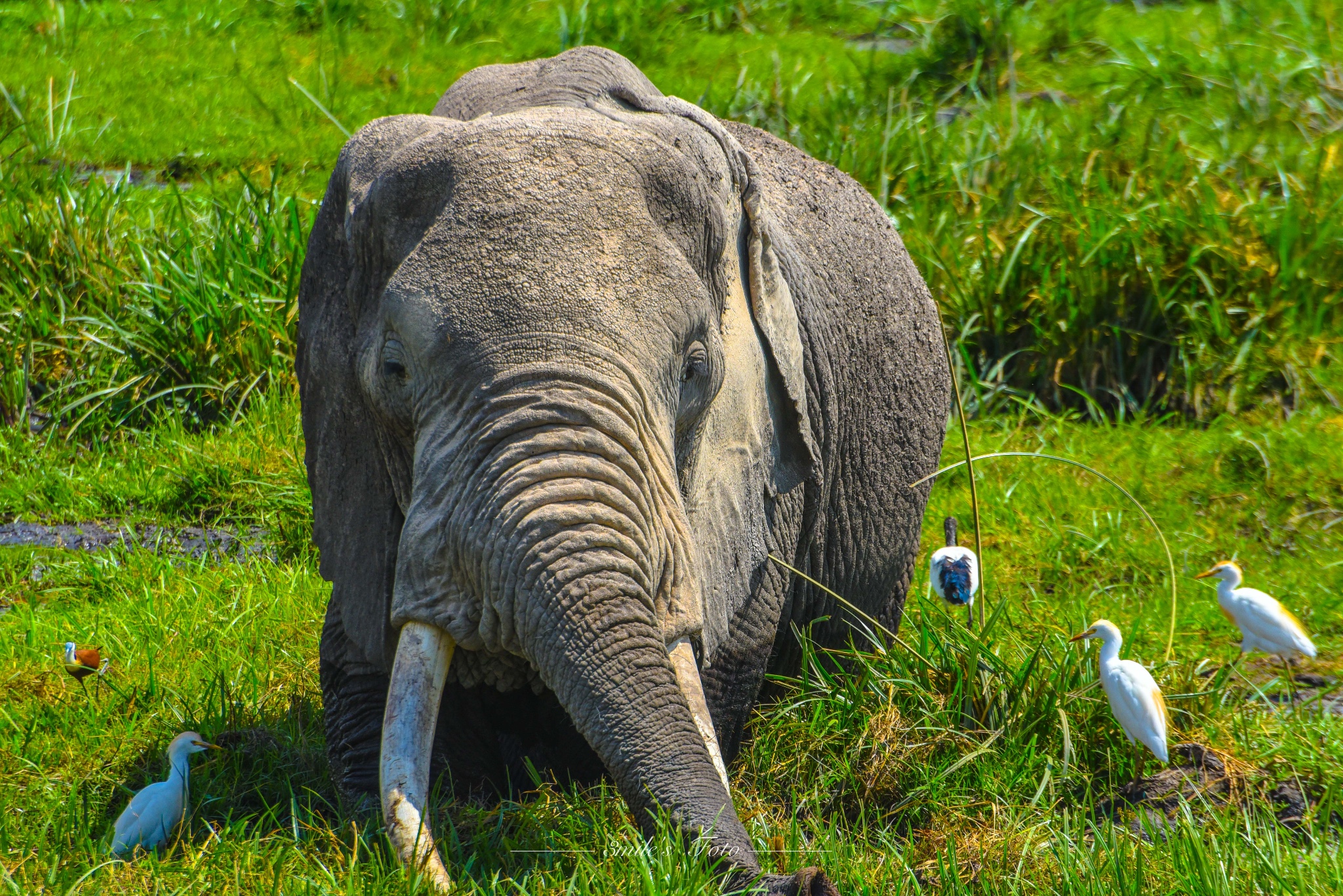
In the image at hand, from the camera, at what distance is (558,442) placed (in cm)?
265

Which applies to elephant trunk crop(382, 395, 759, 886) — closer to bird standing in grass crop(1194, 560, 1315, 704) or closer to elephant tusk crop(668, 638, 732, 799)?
elephant tusk crop(668, 638, 732, 799)

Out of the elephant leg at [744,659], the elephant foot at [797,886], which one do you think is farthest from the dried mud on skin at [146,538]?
the elephant foot at [797,886]

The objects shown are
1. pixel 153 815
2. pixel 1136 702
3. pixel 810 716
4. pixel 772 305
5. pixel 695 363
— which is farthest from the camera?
pixel 810 716

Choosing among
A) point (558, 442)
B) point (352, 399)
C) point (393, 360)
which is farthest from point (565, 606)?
point (352, 399)

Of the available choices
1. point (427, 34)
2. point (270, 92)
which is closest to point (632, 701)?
point (270, 92)

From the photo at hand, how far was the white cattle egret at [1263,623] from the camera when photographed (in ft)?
14.2

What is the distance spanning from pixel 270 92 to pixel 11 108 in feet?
6.62

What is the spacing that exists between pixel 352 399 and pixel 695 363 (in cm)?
73

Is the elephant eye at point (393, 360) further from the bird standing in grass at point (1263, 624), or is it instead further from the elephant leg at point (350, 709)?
the bird standing in grass at point (1263, 624)

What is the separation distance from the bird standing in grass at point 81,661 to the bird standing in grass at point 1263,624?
3175mm

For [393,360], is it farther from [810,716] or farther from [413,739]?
[810,716]

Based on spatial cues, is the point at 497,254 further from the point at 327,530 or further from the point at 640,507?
the point at 327,530

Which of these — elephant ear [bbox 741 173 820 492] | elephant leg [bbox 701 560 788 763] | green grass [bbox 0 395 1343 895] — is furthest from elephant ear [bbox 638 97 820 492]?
green grass [bbox 0 395 1343 895]

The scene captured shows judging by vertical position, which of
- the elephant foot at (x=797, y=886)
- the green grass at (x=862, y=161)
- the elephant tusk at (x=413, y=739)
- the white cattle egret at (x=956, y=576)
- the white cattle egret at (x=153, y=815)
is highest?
the elephant tusk at (x=413, y=739)
